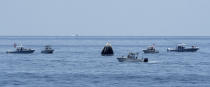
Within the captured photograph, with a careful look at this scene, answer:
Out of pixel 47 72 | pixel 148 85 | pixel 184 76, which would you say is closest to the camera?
pixel 148 85

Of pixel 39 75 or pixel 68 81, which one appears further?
pixel 39 75

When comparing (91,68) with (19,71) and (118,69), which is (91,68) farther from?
(19,71)

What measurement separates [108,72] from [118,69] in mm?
6493

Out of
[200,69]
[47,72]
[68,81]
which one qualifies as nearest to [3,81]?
[68,81]

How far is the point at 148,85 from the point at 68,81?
1016 cm

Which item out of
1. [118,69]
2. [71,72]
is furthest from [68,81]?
[118,69]

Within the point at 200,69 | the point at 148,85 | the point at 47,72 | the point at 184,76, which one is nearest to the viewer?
the point at 148,85

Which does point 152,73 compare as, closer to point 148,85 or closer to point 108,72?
point 108,72

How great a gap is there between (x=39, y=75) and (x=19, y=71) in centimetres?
847

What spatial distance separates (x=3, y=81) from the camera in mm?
79125

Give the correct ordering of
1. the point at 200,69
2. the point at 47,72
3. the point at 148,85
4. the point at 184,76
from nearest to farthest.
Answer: the point at 148,85 → the point at 184,76 → the point at 47,72 → the point at 200,69

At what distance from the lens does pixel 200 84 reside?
76.1 metres

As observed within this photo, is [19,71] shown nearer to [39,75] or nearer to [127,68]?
[39,75]

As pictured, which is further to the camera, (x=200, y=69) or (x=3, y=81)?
(x=200, y=69)
